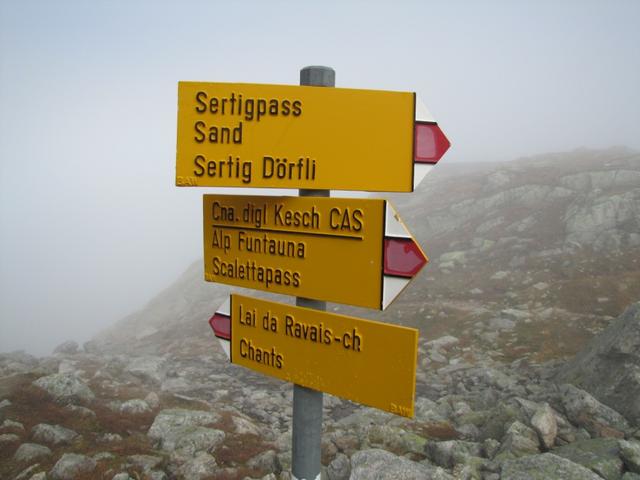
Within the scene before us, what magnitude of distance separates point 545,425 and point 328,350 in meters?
7.67

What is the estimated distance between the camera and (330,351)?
3.18 meters

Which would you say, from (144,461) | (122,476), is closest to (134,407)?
(144,461)

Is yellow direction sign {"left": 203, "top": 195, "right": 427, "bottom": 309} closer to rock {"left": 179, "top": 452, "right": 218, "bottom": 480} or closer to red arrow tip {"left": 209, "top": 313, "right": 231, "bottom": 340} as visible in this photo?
red arrow tip {"left": 209, "top": 313, "right": 231, "bottom": 340}

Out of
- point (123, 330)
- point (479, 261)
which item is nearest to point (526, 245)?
point (479, 261)

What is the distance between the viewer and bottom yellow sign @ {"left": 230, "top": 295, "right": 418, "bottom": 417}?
290 centimetres

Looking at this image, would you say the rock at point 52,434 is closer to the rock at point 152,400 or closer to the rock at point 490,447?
the rock at point 152,400

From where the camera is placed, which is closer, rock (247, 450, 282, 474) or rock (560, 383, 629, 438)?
rock (247, 450, 282, 474)

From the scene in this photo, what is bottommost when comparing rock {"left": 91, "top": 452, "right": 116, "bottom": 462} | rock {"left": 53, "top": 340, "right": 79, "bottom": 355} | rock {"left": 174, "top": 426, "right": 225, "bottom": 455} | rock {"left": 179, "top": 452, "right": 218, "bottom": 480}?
rock {"left": 53, "top": 340, "right": 79, "bottom": 355}

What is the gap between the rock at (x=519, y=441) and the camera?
26.1 ft

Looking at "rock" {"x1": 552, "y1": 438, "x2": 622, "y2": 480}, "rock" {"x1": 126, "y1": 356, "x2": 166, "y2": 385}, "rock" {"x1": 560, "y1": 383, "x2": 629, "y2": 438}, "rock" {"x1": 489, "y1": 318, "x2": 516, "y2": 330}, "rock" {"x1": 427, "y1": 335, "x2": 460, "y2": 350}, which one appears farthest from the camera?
"rock" {"x1": 489, "y1": 318, "x2": 516, "y2": 330}

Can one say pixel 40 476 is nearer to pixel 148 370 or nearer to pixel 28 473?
pixel 28 473

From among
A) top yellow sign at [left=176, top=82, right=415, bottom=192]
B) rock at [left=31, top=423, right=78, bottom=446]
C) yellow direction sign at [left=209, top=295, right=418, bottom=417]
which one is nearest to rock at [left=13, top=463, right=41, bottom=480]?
rock at [left=31, top=423, right=78, bottom=446]

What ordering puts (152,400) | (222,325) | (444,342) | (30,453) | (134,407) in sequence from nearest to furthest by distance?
(222,325) → (30,453) → (134,407) → (152,400) → (444,342)

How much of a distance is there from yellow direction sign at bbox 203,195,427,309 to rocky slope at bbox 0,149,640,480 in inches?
212
